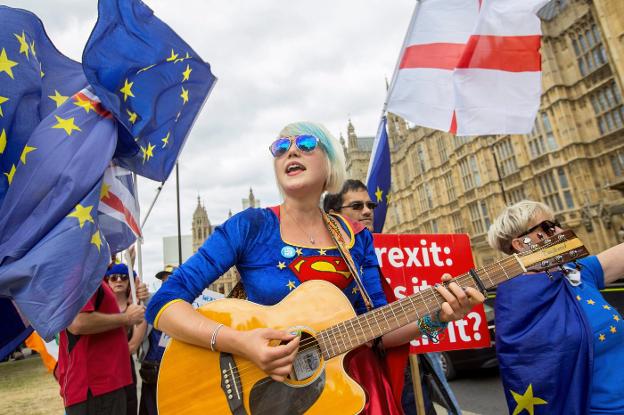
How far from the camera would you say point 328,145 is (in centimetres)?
203

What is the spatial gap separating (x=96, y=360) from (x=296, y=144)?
93.4 inches

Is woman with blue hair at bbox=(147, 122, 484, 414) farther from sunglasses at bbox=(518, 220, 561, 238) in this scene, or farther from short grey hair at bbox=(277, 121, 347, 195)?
sunglasses at bbox=(518, 220, 561, 238)

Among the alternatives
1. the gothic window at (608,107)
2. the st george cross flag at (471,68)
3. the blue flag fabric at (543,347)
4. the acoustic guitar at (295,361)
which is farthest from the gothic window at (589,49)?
the acoustic guitar at (295,361)

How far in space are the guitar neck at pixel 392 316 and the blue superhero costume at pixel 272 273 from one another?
5.5 inches

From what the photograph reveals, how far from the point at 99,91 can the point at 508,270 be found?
295 cm

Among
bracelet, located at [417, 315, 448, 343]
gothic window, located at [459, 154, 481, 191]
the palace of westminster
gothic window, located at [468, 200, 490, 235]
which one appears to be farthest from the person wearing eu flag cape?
gothic window, located at [459, 154, 481, 191]

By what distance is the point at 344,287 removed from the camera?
1789 mm

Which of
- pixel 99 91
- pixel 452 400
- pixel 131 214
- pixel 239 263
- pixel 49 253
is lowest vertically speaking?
pixel 452 400

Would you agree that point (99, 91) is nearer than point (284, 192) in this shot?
No

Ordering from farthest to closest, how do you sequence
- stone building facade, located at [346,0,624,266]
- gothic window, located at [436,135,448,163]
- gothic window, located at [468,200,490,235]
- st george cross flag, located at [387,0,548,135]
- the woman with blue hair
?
gothic window, located at [436,135,448,163]
gothic window, located at [468,200,490,235]
stone building facade, located at [346,0,624,266]
st george cross flag, located at [387,0,548,135]
the woman with blue hair

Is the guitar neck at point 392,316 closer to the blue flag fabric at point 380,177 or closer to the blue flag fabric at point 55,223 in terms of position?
the blue flag fabric at point 55,223

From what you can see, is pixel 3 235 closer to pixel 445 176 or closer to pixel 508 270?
pixel 508 270

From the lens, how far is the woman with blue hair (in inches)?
59.5

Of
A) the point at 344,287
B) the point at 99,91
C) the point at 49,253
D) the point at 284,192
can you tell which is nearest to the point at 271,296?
the point at 344,287
